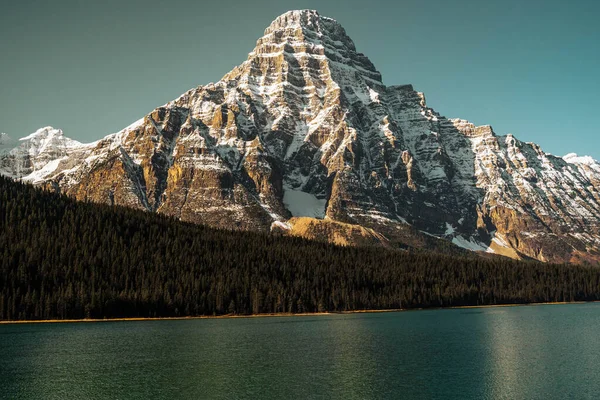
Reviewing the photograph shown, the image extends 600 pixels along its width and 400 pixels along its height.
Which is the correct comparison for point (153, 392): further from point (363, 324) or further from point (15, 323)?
point (15, 323)

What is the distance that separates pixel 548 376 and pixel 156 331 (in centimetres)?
9908

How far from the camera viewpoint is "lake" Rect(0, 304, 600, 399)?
3132 inches

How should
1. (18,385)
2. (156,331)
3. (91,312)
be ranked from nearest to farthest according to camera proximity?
(18,385) → (156,331) → (91,312)

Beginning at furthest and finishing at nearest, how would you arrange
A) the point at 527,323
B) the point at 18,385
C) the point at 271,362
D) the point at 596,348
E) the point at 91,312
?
the point at 91,312 < the point at 527,323 < the point at 596,348 < the point at 271,362 < the point at 18,385

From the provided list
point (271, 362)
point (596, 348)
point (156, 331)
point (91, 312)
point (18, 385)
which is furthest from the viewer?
point (91, 312)

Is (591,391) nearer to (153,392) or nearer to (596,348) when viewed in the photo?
(596,348)

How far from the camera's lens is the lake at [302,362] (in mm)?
79562

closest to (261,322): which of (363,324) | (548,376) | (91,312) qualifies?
(363,324)

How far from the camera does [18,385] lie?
83188 millimetres

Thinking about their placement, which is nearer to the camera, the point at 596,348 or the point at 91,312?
the point at 596,348

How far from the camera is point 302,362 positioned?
4016 inches

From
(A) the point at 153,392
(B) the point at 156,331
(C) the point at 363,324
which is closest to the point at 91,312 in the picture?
(B) the point at 156,331

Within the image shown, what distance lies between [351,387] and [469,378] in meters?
18.6

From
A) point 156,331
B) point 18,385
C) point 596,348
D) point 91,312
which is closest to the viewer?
point 18,385
